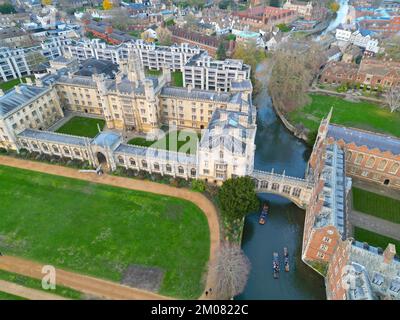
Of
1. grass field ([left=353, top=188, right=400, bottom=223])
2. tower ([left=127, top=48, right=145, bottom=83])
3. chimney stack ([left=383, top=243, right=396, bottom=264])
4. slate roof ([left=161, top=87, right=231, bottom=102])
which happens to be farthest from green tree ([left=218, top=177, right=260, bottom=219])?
tower ([left=127, top=48, right=145, bottom=83])

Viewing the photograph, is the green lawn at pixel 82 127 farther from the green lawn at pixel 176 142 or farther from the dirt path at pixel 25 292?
the dirt path at pixel 25 292

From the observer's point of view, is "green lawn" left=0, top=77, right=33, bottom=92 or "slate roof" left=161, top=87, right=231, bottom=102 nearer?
"slate roof" left=161, top=87, right=231, bottom=102

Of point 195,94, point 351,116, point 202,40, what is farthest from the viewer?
point 202,40

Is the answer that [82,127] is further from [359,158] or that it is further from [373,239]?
[373,239]

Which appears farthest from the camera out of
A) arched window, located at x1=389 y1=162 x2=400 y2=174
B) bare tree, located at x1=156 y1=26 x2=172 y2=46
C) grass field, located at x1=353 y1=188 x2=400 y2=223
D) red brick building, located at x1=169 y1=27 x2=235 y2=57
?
bare tree, located at x1=156 y1=26 x2=172 y2=46

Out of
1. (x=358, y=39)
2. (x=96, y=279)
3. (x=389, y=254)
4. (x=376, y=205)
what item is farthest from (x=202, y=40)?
(x=389, y=254)

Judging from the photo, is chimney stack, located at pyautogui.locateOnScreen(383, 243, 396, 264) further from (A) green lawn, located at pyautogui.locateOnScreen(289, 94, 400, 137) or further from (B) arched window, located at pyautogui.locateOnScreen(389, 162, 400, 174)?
(A) green lawn, located at pyautogui.locateOnScreen(289, 94, 400, 137)

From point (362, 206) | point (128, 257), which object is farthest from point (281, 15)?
point (128, 257)

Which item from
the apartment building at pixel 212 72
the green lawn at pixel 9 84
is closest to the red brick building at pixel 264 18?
the apartment building at pixel 212 72
